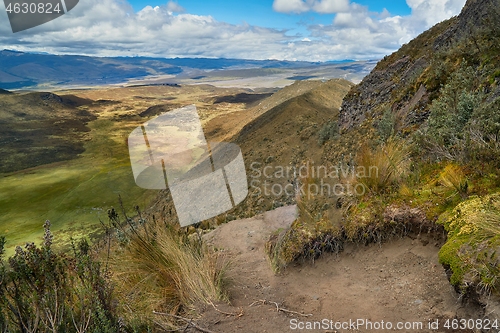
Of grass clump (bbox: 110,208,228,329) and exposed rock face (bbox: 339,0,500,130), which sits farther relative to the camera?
exposed rock face (bbox: 339,0,500,130)

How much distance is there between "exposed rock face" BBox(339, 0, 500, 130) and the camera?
11.1 meters

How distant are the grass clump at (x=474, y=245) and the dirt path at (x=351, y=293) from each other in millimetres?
237

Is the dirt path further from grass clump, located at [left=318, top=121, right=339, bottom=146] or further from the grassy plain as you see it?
grass clump, located at [left=318, top=121, right=339, bottom=146]

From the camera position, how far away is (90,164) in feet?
170

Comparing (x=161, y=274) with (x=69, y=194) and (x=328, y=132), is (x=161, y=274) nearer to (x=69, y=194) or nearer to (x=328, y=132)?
(x=328, y=132)

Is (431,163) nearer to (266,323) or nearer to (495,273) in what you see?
(495,273)

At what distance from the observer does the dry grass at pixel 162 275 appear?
3420mm

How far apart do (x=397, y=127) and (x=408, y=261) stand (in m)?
8.39

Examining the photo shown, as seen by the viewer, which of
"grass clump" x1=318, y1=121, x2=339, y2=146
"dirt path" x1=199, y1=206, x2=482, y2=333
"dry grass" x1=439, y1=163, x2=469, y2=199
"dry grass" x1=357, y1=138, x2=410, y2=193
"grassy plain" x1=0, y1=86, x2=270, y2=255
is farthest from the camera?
"grassy plain" x1=0, y1=86, x2=270, y2=255

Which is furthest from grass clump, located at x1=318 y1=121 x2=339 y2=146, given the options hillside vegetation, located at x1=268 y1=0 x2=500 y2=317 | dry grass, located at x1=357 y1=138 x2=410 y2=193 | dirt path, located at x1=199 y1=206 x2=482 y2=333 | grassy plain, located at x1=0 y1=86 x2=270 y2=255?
dirt path, located at x1=199 y1=206 x2=482 y2=333

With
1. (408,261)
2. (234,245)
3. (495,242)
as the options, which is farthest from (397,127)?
(495,242)

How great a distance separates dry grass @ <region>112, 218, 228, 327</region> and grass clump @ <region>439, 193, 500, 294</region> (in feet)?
7.44

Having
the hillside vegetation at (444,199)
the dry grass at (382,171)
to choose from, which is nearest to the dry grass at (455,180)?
the hillside vegetation at (444,199)

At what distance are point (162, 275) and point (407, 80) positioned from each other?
567 inches
